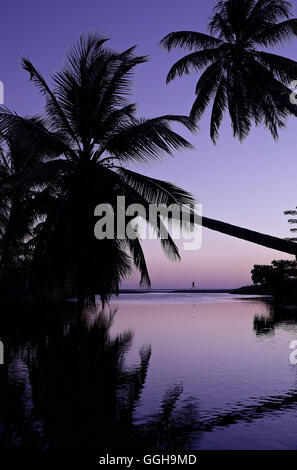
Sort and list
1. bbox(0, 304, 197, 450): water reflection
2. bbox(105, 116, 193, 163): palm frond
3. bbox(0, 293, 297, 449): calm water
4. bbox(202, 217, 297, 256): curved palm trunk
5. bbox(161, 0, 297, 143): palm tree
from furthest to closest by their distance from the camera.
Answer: bbox(161, 0, 297, 143): palm tree
bbox(105, 116, 193, 163): palm frond
bbox(202, 217, 297, 256): curved palm trunk
bbox(0, 293, 297, 449): calm water
bbox(0, 304, 197, 450): water reflection

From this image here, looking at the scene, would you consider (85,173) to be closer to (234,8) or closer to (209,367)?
(209,367)

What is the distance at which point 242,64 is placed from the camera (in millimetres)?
16453

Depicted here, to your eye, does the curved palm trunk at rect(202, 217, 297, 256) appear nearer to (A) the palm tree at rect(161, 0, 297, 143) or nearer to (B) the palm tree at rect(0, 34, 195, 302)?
(B) the palm tree at rect(0, 34, 195, 302)

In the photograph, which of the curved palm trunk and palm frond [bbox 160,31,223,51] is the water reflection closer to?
the curved palm trunk

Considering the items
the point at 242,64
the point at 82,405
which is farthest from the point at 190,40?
the point at 82,405

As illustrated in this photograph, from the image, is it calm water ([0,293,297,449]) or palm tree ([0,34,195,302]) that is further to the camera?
palm tree ([0,34,195,302])

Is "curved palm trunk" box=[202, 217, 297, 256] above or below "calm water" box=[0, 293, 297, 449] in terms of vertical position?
above

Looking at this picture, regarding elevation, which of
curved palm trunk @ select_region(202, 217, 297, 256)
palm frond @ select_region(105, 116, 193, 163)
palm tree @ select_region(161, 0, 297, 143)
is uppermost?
palm tree @ select_region(161, 0, 297, 143)

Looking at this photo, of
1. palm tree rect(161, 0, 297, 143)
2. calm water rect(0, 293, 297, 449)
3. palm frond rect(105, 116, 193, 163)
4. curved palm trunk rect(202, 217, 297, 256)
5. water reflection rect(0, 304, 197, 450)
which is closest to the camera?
water reflection rect(0, 304, 197, 450)

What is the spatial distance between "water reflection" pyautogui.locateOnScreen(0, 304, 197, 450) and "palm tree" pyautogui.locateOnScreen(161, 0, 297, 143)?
915cm

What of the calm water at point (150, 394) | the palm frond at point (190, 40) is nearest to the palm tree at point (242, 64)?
the palm frond at point (190, 40)

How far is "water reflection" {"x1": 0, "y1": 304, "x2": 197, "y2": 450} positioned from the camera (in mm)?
6422

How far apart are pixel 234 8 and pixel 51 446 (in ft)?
52.0

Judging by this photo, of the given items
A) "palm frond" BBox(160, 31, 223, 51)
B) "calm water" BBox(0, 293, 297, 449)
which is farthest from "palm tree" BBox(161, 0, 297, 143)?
"calm water" BBox(0, 293, 297, 449)
